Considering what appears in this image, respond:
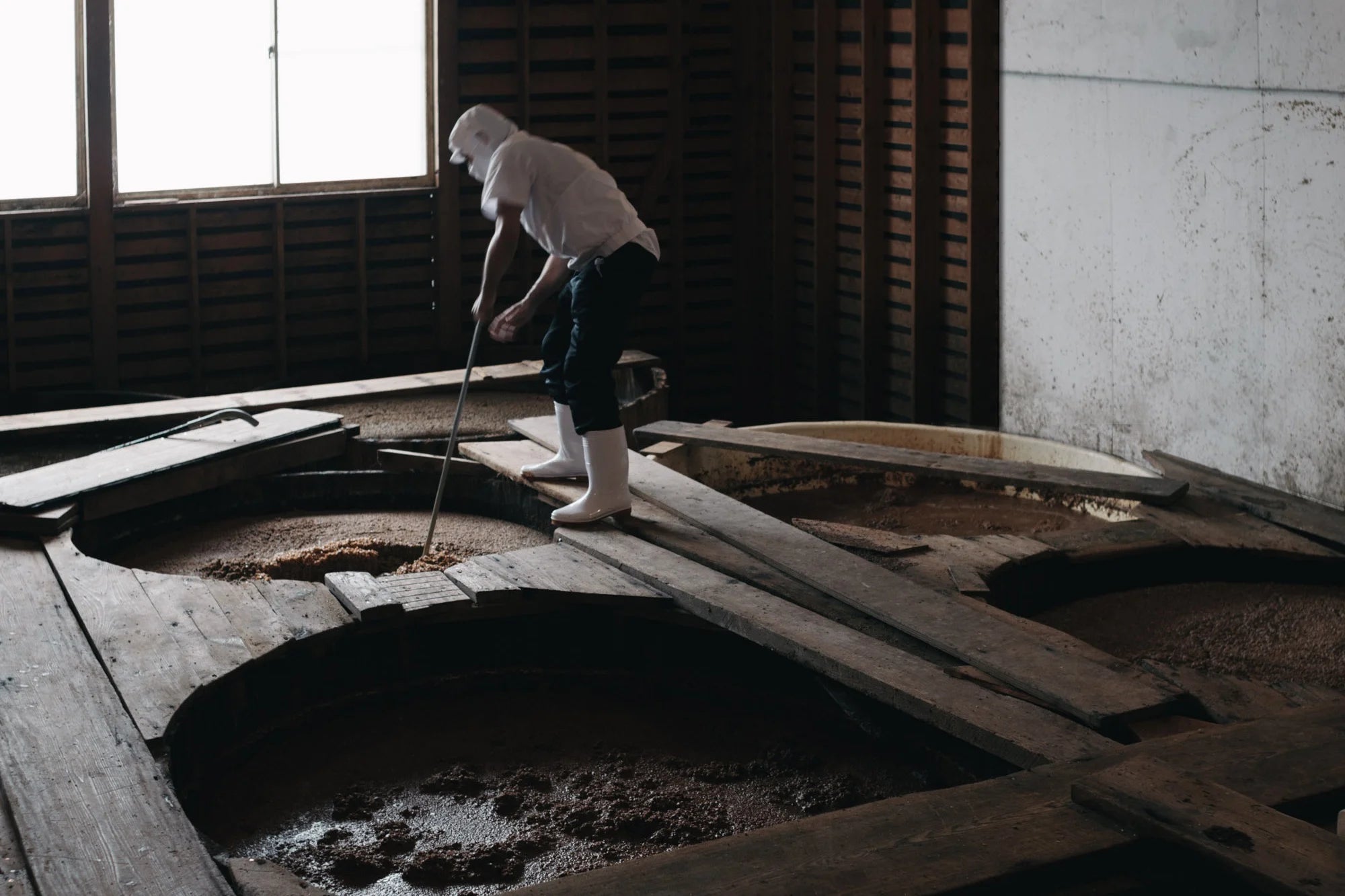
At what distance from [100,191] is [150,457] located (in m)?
2.39

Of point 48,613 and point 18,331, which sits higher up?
point 18,331

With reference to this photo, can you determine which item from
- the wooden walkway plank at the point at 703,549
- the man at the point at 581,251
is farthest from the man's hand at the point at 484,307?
the wooden walkway plank at the point at 703,549

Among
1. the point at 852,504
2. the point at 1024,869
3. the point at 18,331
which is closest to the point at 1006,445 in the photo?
the point at 852,504

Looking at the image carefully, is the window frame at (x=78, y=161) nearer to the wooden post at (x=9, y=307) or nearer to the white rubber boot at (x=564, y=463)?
the wooden post at (x=9, y=307)

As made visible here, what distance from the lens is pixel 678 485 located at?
5.43 m

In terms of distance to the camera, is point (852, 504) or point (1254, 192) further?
point (852, 504)

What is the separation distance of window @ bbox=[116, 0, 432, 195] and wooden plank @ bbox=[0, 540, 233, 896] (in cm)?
382

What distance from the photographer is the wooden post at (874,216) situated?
746 cm

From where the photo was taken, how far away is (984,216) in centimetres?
686

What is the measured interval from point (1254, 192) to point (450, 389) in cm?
350

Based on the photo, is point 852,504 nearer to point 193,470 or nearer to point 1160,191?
point 1160,191

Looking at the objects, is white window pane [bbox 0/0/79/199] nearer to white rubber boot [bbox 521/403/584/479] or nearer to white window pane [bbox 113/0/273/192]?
white window pane [bbox 113/0/273/192]

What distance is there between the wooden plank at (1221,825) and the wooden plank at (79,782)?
1.69m

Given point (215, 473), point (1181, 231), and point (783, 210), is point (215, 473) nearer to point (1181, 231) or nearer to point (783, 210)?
point (1181, 231)
